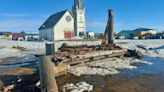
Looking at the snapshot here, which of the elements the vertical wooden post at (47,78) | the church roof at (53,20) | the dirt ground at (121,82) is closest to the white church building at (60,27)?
the church roof at (53,20)

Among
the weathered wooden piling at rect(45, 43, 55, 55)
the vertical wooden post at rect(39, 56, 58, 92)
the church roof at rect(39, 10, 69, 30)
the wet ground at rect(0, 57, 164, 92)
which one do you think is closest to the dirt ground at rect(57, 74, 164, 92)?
the wet ground at rect(0, 57, 164, 92)

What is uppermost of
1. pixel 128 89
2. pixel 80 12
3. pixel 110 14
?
pixel 80 12

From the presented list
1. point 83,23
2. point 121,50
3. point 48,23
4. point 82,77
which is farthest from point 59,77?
point 83,23

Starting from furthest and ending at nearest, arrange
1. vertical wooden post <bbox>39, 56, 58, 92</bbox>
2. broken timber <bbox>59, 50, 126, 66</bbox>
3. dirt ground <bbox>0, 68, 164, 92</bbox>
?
broken timber <bbox>59, 50, 126, 66</bbox>
dirt ground <bbox>0, 68, 164, 92</bbox>
vertical wooden post <bbox>39, 56, 58, 92</bbox>

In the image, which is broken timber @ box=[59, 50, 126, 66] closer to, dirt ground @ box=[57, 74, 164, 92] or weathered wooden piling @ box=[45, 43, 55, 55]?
weathered wooden piling @ box=[45, 43, 55, 55]

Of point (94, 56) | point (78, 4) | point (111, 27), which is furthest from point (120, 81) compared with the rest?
point (78, 4)

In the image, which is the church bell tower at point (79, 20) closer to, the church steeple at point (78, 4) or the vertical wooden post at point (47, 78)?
the church steeple at point (78, 4)

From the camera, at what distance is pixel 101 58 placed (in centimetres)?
1530

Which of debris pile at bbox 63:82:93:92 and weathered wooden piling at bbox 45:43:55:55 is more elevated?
weathered wooden piling at bbox 45:43:55:55

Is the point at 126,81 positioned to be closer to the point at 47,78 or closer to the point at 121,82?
the point at 121,82

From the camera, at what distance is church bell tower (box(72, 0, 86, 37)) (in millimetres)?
61844

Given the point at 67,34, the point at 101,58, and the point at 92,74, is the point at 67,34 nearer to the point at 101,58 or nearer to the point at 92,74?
the point at 101,58

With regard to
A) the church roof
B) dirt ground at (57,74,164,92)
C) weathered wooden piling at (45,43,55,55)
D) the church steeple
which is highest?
the church steeple

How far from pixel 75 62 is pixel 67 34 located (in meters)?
42.4
